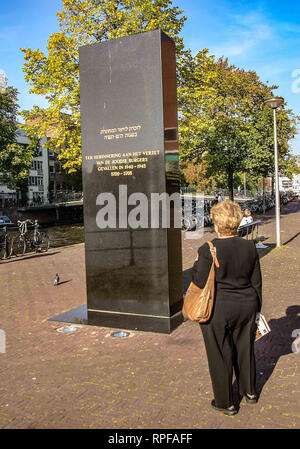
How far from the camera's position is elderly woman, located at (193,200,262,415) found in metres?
3.26

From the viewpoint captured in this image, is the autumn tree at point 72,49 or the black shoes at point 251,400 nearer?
the black shoes at point 251,400

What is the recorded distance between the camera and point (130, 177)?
237 inches

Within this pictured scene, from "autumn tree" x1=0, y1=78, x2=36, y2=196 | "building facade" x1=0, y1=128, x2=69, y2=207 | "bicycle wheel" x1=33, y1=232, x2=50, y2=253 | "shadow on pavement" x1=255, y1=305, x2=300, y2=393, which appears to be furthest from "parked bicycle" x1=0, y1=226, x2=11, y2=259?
"building facade" x1=0, y1=128, x2=69, y2=207

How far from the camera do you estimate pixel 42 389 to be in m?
4.14

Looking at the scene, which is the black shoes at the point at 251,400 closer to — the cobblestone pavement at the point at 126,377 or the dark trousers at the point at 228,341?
the cobblestone pavement at the point at 126,377

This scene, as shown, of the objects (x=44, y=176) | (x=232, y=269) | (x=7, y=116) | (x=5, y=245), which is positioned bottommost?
(x=5, y=245)

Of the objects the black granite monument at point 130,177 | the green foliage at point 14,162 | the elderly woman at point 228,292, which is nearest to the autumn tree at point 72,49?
the black granite monument at point 130,177

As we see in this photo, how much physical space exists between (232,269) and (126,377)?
189cm

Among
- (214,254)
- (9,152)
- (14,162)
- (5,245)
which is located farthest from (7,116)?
(214,254)

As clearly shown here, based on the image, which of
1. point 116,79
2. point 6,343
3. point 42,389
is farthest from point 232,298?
point 116,79

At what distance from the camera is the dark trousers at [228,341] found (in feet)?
10.8

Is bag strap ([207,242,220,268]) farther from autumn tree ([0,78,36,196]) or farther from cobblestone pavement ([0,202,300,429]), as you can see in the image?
autumn tree ([0,78,36,196])

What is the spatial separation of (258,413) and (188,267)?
7.58 meters

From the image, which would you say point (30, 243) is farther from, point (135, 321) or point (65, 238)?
point (65, 238)
